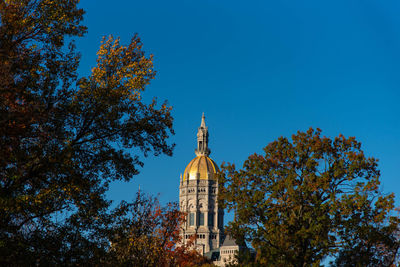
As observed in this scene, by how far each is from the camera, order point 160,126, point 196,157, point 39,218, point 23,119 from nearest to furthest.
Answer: point 23,119 < point 39,218 < point 160,126 < point 196,157

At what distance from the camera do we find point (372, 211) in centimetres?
2866

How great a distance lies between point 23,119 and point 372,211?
18610mm

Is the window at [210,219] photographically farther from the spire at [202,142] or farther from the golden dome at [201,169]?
the spire at [202,142]

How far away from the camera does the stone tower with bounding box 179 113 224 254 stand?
150m

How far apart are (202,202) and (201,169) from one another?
9613 mm

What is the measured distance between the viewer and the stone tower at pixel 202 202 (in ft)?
494

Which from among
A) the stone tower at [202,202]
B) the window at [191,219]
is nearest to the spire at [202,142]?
the stone tower at [202,202]

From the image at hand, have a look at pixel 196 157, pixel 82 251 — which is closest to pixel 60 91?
pixel 82 251

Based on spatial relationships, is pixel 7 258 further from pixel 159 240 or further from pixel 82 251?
pixel 159 240

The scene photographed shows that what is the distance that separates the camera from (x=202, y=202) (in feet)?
509

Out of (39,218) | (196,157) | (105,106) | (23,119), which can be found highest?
(196,157)

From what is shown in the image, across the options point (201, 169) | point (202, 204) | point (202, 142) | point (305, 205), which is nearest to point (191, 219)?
point (202, 204)

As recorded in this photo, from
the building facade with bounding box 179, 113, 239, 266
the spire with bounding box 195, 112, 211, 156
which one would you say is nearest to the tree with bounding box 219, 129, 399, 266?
the building facade with bounding box 179, 113, 239, 266

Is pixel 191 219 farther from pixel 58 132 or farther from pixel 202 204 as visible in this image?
pixel 58 132
